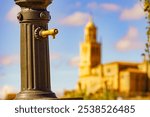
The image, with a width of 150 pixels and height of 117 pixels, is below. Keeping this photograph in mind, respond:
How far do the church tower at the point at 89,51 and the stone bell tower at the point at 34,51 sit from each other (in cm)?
4484

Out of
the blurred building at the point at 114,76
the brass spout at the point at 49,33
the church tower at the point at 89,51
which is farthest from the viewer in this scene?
the church tower at the point at 89,51

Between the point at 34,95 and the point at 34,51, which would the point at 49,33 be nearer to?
the point at 34,51

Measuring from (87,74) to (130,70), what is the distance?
17.0ft

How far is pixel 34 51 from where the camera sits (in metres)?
3.46

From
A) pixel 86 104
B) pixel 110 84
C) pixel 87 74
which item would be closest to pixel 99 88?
pixel 110 84

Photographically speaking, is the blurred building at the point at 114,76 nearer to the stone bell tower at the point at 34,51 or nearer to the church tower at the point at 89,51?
the church tower at the point at 89,51

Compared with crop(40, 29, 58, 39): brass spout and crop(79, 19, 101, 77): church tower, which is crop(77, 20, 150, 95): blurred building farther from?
crop(40, 29, 58, 39): brass spout

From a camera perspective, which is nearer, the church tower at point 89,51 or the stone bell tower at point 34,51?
the stone bell tower at point 34,51

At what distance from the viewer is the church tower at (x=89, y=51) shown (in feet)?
160

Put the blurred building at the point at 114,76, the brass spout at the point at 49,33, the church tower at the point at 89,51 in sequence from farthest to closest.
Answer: the church tower at the point at 89,51 < the blurred building at the point at 114,76 < the brass spout at the point at 49,33

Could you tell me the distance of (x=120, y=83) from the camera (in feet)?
145

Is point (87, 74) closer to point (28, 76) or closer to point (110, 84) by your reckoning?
point (110, 84)

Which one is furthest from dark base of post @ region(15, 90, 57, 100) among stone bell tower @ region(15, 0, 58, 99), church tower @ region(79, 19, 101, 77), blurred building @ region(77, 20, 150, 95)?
church tower @ region(79, 19, 101, 77)

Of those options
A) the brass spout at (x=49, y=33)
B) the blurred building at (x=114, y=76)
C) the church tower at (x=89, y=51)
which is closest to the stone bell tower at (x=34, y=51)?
the brass spout at (x=49, y=33)
